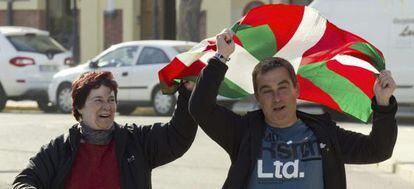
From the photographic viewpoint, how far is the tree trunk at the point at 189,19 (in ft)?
80.4

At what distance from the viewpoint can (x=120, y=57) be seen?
63.5 feet

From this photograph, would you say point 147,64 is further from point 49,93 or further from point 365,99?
point 365,99

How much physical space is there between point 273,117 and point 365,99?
2.59 feet

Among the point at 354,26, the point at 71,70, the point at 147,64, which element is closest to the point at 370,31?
the point at 354,26

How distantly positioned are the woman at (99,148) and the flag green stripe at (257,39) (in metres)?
0.47

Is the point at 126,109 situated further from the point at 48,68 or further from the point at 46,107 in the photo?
the point at 46,107

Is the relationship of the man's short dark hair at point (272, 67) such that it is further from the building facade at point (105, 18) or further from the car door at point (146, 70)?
the building facade at point (105, 18)

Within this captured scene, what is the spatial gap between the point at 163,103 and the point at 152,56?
3.00 feet

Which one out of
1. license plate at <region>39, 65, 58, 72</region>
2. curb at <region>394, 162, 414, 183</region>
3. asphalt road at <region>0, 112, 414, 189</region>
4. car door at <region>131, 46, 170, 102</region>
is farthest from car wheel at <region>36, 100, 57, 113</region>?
curb at <region>394, 162, 414, 183</region>

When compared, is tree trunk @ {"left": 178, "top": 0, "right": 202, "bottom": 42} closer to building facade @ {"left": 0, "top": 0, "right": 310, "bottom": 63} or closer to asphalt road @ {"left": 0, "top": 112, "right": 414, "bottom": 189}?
building facade @ {"left": 0, "top": 0, "right": 310, "bottom": 63}

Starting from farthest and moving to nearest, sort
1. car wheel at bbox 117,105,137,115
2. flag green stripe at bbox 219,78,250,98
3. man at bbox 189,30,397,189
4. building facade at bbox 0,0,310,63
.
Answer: building facade at bbox 0,0,310,63 < car wheel at bbox 117,105,137,115 < flag green stripe at bbox 219,78,250,98 < man at bbox 189,30,397,189

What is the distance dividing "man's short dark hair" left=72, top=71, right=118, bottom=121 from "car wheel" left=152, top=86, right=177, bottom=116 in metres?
14.0

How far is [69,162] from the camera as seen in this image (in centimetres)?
433

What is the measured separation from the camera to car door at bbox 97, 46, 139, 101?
19.1 meters
